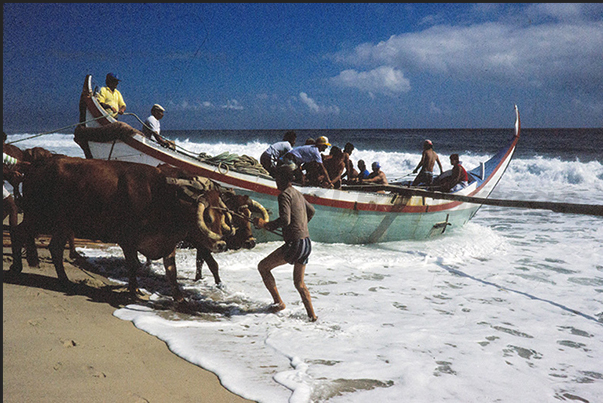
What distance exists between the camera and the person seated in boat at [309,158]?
816cm

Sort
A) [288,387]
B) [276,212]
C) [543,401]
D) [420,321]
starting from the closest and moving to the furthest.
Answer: [288,387]
[543,401]
[420,321]
[276,212]

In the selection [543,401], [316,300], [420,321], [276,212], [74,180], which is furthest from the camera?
[276,212]

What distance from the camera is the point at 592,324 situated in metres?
5.68

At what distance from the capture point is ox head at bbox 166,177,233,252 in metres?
4.69

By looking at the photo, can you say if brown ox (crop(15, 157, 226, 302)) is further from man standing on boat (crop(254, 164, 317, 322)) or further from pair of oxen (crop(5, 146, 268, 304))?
man standing on boat (crop(254, 164, 317, 322))

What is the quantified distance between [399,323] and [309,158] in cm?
399

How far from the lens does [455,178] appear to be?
10.4 metres

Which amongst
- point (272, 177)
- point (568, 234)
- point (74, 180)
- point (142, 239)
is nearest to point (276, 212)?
point (272, 177)

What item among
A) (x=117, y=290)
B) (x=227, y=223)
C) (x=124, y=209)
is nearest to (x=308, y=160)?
(x=227, y=223)

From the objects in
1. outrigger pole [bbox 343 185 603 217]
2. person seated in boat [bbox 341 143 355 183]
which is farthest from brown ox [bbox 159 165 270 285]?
A: person seated in boat [bbox 341 143 355 183]

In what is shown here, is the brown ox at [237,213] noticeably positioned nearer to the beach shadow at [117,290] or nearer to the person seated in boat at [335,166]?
the beach shadow at [117,290]

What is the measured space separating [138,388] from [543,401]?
3422mm

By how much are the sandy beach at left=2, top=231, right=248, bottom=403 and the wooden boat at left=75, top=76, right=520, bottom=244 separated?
2.60 metres

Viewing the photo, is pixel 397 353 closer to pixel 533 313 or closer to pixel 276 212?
pixel 533 313
